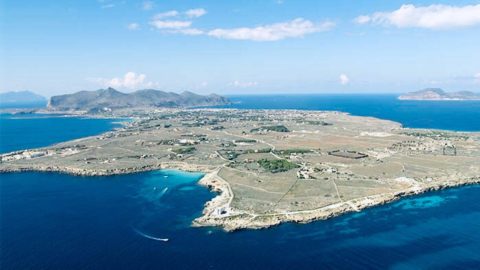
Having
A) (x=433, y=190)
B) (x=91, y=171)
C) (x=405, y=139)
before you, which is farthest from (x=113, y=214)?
(x=405, y=139)

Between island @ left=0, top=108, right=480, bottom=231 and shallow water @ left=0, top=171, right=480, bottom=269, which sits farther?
island @ left=0, top=108, right=480, bottom=231

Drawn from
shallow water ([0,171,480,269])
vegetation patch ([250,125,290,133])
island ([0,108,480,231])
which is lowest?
shallow water ([0,171,480,269])

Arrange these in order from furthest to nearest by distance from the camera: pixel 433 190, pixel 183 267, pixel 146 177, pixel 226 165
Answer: pixel 226 165
pixel 146 177
pixel 433 190
pixel 183 267

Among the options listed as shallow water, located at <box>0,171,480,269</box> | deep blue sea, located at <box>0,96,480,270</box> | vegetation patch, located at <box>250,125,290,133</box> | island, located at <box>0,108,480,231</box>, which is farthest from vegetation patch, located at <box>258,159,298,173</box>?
vegetation patch, located at <box>250,125,290,133</box>

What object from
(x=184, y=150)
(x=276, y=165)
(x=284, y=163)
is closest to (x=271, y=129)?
(x=184, y=150)

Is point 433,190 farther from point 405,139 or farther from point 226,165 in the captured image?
point 405,139

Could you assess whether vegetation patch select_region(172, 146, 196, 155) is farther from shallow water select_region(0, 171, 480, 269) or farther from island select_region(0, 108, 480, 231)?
shallow water select_region(0, 171, 480, 269)
